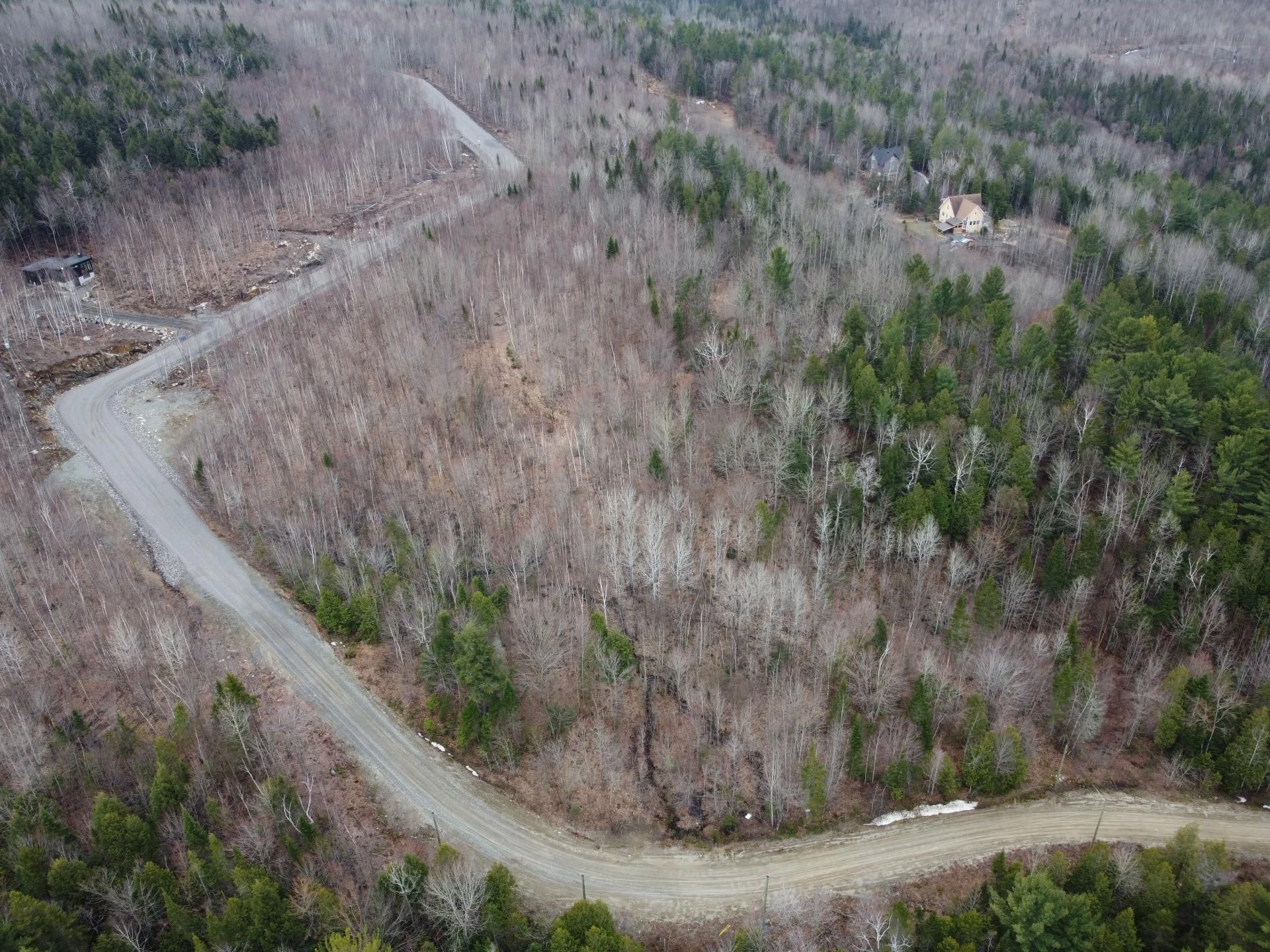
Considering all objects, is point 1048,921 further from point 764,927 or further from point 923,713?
point 764,927

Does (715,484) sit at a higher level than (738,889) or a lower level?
higher

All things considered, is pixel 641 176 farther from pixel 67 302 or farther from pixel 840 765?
pixel 840 765

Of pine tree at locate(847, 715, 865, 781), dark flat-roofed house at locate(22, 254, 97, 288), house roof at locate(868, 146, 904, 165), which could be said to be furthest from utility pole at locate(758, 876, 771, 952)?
house roof at locate(868, 146, 904, 165)

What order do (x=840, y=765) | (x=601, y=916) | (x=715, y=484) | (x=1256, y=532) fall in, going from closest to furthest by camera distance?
(x=601, y=916) → (x=840, y=765) → (x=1256, y=532) → (x=715, y=484)

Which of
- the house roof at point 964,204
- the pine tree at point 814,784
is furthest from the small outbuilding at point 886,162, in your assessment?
the pine tree at point 814,784

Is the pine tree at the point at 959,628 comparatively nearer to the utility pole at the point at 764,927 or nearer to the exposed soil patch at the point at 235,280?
the utility pole at the point at 764,927

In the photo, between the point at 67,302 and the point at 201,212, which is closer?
the point at 67,302

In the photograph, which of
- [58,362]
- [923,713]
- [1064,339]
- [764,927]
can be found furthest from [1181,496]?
[58,362]

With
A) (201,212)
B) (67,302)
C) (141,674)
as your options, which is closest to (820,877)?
(141,674)
